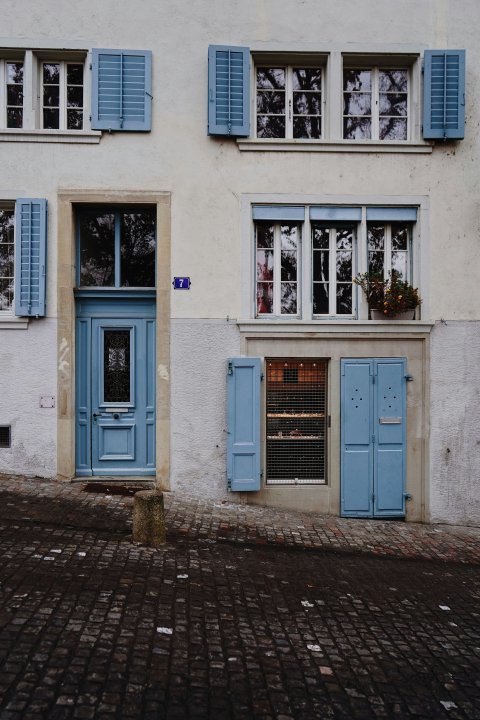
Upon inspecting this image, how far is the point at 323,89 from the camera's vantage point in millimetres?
8422

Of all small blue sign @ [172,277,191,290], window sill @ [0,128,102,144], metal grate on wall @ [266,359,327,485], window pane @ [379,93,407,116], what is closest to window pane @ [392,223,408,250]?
window pane @ [379,93,407,116]

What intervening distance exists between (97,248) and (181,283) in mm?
1592

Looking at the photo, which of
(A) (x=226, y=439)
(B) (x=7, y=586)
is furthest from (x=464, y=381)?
(B) (x=7, y=586)

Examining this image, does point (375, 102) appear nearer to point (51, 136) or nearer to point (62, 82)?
point (62, 82)

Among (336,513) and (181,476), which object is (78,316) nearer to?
(181,476)

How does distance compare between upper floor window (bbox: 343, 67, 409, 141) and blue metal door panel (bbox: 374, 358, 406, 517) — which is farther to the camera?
upper floor window (bbox: 343, 67, 409, 141)

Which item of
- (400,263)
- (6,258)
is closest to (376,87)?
(400,263)

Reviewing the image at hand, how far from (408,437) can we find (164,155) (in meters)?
5.65

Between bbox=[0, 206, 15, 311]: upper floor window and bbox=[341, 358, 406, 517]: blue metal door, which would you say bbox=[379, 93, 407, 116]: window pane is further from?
bbox=[0, 206, 15, 311]: upper floor window

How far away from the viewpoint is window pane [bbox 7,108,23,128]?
8.13 metres

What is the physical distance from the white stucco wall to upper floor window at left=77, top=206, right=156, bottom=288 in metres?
4.68

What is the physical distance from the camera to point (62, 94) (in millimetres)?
8219

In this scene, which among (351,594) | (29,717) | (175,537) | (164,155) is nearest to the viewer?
(29,717)

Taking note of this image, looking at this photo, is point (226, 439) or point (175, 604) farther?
point (226, 439)
